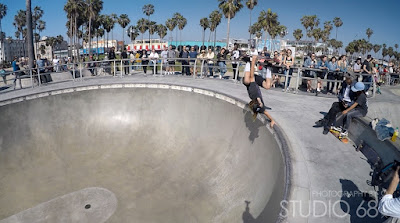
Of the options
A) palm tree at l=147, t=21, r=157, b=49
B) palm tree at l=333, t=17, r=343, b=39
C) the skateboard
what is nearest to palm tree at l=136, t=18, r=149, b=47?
palm tree at l=147, t=21, r=157, b=49

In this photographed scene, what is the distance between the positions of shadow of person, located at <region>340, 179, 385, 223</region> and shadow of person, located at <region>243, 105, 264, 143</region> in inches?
117

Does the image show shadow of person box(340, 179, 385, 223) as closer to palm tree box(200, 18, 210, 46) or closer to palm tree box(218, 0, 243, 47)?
palm tree box(218, 0, 243, 47)

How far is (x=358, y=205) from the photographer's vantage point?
364 centimetres

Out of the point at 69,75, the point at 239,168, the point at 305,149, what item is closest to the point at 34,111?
the point at 69,75

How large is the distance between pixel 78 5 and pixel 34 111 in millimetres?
45911

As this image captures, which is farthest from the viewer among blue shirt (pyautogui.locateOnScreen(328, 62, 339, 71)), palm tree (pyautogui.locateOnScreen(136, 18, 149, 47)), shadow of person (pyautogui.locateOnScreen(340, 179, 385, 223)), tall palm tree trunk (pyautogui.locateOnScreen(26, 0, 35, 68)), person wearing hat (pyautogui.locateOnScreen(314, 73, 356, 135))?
palm tree (pyautogui.locateOnScreen(136, 18, 149, 47))

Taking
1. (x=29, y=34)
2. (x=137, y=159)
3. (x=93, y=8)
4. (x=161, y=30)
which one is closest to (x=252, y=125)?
(x=137, y=159)

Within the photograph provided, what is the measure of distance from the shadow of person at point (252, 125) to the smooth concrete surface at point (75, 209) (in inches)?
169

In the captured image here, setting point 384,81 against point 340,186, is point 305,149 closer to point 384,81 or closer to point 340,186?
point 340,186

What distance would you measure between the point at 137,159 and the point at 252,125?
14.5ft

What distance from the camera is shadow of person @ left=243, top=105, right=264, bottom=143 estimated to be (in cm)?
688

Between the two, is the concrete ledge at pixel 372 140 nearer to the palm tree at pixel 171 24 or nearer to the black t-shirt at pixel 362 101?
the black t-shirt at pixel 362 101

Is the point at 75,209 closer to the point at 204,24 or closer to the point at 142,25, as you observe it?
the point at 204,24

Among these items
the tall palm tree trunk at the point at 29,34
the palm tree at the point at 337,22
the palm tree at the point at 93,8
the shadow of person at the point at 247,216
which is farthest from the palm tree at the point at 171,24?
the shadow of person at the point at 247,216
